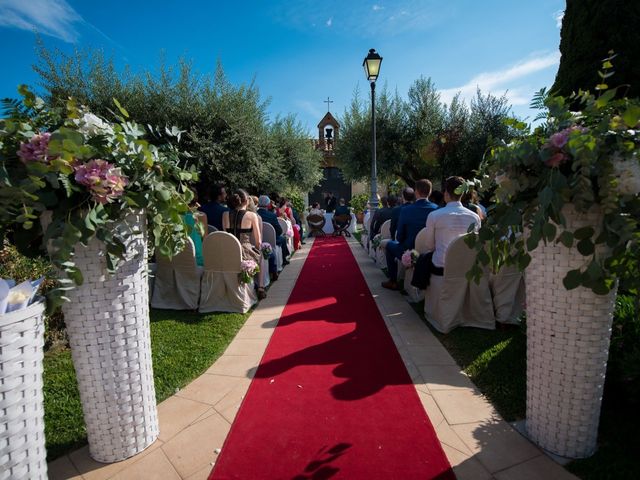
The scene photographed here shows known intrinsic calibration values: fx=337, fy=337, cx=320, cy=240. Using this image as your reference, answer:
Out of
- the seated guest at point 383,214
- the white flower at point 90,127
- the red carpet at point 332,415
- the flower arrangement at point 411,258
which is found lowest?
the red carpet at point 332,415

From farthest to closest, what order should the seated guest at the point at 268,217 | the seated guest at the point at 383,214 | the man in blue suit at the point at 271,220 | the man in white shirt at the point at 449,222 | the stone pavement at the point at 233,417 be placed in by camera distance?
the seated guest at the point at 383,214, the seated guest at the point at 268,217, the man in blue suit at the point at 271,220, the man in white shirt at the point at 449,222, the stone pavement at the point at 233,417

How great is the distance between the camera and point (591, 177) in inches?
61.7

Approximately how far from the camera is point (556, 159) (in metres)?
1.58

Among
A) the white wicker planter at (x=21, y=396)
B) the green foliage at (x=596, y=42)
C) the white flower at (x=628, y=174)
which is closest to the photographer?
the white wicker planter at (x=21, y=396)

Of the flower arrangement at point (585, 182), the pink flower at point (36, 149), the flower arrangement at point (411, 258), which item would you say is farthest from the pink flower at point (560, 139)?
the flower arrangement at point (411, 258)

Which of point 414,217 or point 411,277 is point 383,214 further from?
point 411,277

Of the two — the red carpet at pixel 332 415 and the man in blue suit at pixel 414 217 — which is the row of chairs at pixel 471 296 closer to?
the red carpet at pixel 332 415

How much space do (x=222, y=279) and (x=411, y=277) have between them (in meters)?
2.66

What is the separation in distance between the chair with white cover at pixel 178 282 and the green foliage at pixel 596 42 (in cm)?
565

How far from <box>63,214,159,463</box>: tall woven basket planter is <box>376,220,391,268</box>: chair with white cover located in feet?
14.0

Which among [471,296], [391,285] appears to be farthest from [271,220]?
[471,296]

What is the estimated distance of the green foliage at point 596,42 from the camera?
423 cm

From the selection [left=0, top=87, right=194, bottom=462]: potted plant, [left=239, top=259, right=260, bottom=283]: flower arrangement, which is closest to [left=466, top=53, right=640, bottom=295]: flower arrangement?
[left=0, top=87, right=194, bottom=462]: potted plant

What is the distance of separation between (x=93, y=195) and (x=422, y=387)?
2.57 meters
